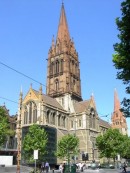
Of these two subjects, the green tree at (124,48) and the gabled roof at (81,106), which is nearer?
the green tree at (124,48)

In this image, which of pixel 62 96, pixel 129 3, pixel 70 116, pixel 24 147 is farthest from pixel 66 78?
pixel 129 3

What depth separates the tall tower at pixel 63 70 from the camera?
80250 mm

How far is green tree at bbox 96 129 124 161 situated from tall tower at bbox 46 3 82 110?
1501 centimetres

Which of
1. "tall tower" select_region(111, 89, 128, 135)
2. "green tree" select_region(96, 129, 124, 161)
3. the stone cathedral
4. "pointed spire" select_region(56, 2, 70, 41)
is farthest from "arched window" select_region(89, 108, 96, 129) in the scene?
"tall tower" select_region(111, 89, 128, 135)

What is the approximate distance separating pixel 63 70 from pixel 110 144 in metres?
26.9

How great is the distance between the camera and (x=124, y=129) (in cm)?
13300

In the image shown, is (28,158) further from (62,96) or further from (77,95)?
(77,95)

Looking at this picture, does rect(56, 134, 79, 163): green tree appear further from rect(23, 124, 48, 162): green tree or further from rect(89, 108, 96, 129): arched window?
rect(89, 108, 96, 129): arched window

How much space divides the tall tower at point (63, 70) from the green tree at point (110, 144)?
15.0 metres

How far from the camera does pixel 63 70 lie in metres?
82.0

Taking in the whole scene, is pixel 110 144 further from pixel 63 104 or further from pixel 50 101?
pixel 50 101

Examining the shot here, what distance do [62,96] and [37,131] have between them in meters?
24.9

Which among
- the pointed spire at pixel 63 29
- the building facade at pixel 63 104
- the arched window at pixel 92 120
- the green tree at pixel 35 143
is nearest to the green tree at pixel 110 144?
the building facade at pixel 63 104

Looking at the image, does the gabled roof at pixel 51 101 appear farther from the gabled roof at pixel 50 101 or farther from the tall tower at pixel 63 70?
the tall tower at pixel 63 70
